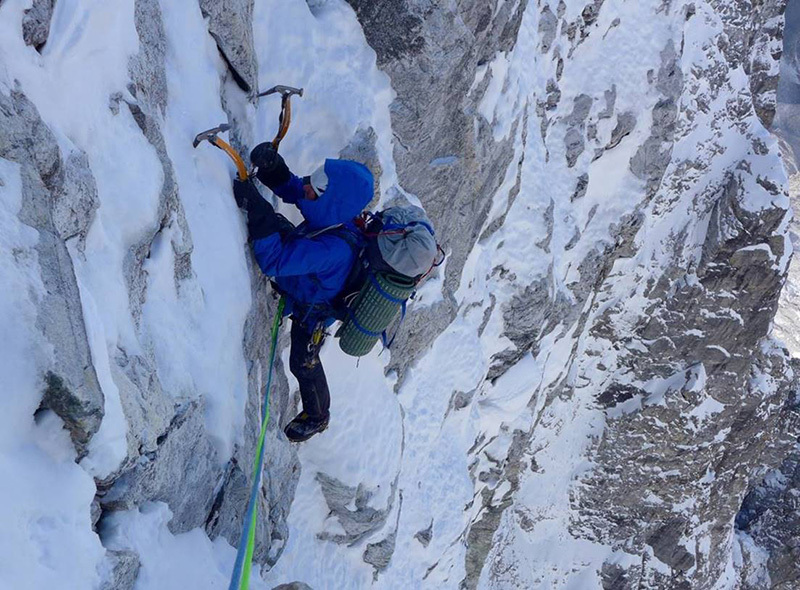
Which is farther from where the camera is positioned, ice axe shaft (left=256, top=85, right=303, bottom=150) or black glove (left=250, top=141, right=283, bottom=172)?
ice axe shaft (left=256, top=85, right=303, bottom=150)

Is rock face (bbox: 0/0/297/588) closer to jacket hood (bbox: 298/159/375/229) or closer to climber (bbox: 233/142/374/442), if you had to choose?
climber (bbox: 233/142/374/442)

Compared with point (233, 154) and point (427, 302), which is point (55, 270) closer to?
point (233, 154)

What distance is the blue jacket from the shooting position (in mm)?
4340

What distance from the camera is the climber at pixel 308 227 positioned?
14.3ft

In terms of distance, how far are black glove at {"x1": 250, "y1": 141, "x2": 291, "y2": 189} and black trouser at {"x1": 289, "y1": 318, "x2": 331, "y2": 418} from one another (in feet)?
3.24

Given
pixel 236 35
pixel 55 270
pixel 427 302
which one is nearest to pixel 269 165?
pixel 236 35

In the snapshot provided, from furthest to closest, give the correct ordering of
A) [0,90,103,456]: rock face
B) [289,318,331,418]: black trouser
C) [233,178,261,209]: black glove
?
1. [289,318,331,418]: black trouser
2. [233,178,261,209]: black glove
3. [0,90,103,456]: rock face

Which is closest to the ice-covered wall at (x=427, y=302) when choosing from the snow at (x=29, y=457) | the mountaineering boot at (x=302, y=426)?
the snow at (x=29, y=457)

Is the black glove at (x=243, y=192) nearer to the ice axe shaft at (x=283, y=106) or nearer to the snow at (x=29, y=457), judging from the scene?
the ice axe shaft at (x=283, y=106)

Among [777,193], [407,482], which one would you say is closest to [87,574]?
[407,482]

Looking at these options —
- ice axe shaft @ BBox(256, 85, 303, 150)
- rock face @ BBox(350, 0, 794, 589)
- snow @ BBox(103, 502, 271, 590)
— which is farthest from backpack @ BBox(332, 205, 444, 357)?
rock face @ BBox(350, 0, 794, 589)

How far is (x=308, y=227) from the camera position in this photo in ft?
14.7

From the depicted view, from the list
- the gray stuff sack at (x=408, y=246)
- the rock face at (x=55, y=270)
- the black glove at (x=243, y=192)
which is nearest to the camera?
the rock face at (x=55, y=270)

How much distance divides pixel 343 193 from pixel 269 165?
576mm
